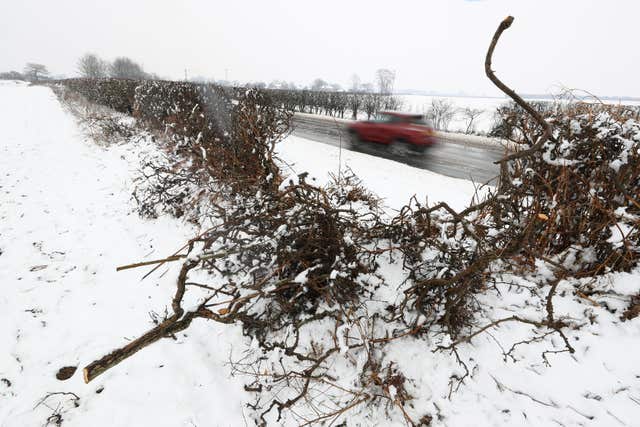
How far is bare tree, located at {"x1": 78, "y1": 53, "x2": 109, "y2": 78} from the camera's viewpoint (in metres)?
67.7

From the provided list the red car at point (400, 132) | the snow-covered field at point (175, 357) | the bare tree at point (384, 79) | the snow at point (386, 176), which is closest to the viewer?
the snow-covered field at point (175, 357)

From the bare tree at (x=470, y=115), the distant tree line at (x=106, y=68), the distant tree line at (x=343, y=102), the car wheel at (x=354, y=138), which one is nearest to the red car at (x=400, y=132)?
the car wheel at (x=354, y=138)

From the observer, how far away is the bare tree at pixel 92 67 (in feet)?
222

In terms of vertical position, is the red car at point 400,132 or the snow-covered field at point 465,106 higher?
the snow-covered field at point 465,106

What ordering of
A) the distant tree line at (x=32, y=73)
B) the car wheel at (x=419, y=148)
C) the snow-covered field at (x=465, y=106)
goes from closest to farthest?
1. the car wheel at (x=419, y=148)
2. the snow-covered field at (x=465, y=106)
3. the distant tree line at (x=32, y=73)

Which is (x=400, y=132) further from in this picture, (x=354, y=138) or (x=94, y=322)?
(x=94, y=322)

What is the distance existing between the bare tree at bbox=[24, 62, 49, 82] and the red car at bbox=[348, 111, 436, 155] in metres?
137

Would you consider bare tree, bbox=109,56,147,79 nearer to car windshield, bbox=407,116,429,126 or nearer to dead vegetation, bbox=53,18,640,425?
car windshield, bbox=407,116,429,126

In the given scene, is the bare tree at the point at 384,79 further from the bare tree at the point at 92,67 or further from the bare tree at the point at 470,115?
the bare tree at the point at 92,67

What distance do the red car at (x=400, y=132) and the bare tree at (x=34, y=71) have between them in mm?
136838

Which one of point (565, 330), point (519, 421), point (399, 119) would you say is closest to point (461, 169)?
point (399, 119)

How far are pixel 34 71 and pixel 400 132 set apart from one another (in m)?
142

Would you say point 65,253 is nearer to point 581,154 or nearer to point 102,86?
point 581,154

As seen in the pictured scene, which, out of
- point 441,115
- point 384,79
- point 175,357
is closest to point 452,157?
point 175,357
